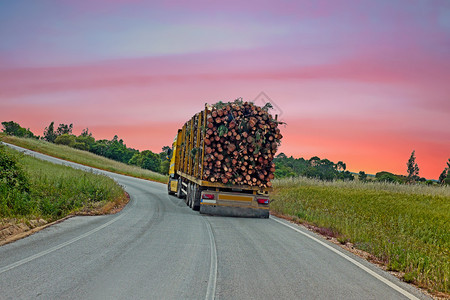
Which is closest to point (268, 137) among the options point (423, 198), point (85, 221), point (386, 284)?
point (85, 221)

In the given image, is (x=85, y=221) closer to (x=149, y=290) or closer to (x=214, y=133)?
(x=214, y=133)

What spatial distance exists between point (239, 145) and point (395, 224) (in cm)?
608

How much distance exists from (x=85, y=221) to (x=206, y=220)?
3858 mm

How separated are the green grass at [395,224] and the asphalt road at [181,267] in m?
0.72

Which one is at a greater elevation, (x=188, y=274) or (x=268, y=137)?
(x=268, y=137)

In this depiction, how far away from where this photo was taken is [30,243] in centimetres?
783

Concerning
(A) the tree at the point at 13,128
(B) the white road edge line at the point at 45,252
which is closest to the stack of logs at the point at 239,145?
(B) the white road edge line at the point at 45,252

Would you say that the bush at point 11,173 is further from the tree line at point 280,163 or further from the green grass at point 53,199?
the tree line at point 280,163

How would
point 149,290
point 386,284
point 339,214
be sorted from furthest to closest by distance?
1. point 339,214
2. point 386,284
3. point 149,290

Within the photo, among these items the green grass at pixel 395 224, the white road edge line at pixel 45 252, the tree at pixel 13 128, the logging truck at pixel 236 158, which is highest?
the tree at pixel 13 128

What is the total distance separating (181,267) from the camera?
6.41 metres

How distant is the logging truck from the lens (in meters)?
14.1

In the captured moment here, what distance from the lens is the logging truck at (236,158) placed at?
14070 millimetres

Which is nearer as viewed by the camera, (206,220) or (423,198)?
(206,220)
